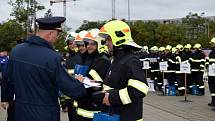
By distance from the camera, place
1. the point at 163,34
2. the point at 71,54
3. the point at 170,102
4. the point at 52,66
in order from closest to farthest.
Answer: the point at 52,66 < the point at 71,54 < the point at 170,102 < the point at 163,34

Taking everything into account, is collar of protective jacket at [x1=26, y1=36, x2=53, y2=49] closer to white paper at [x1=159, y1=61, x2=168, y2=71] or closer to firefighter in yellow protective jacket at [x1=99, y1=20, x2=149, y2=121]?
firefighter in yellow protective jacket at [x1=99, y1=20, x2=149, y2=121]

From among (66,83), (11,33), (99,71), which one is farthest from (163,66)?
(11,33)

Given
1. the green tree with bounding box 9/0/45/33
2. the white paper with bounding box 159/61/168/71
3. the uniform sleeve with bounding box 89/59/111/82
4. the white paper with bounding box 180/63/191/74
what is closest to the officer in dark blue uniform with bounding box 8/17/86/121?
the uniform sleeve with bounding box 89/59/111/82

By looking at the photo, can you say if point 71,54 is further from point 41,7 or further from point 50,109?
point 41,7

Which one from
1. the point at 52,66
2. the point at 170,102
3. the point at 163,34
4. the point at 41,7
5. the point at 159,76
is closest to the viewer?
the point at 52,66

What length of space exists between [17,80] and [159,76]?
52.5 ft

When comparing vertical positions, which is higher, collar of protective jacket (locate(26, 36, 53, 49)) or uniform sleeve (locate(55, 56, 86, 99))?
collar of protective jacket (locate(26, 36, 53, 49))

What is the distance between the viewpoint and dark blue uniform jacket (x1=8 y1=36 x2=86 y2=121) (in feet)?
15.7

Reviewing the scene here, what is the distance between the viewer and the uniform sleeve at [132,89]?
477 centimetres

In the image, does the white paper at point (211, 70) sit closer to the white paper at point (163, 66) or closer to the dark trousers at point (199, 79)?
the dark trousers at point (199, 79)

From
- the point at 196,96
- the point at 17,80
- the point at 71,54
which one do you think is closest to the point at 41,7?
the point at 196,96

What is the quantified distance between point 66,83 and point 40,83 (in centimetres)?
27

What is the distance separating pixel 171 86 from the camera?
18.8 metres

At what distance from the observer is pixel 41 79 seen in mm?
4797
